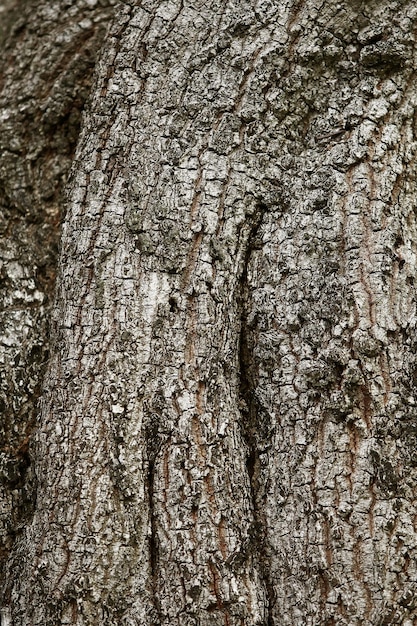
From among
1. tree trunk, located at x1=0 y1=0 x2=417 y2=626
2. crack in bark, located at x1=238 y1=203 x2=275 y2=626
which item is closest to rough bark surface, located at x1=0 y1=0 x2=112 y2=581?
tree trunk, located at x1=0 y1=0 x2=417 y2=626

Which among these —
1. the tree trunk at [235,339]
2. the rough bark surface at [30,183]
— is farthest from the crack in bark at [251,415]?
the rough bark surface at [30,183]

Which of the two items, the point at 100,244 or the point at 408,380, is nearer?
the point at 408,380

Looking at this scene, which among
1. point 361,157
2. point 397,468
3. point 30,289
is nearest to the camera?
point 397,468

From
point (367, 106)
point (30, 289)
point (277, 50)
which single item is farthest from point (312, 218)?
point (30, 289)

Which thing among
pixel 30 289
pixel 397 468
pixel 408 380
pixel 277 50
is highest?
pixel 277 50

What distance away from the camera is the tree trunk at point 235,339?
210 centimetres

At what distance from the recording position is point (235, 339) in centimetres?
226

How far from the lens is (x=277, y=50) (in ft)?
7.57

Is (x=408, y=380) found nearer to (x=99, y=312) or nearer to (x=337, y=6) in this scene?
(x=99, y=312)

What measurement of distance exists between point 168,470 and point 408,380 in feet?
2.34

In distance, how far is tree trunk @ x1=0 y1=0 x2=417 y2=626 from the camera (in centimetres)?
210

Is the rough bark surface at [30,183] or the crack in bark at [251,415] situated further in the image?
the rough bark surface at [30,183]

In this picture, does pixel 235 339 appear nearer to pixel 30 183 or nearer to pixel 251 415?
pixel 251 415

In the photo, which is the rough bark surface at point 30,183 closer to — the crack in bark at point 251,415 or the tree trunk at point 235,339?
the tree trunk at point 235,339
